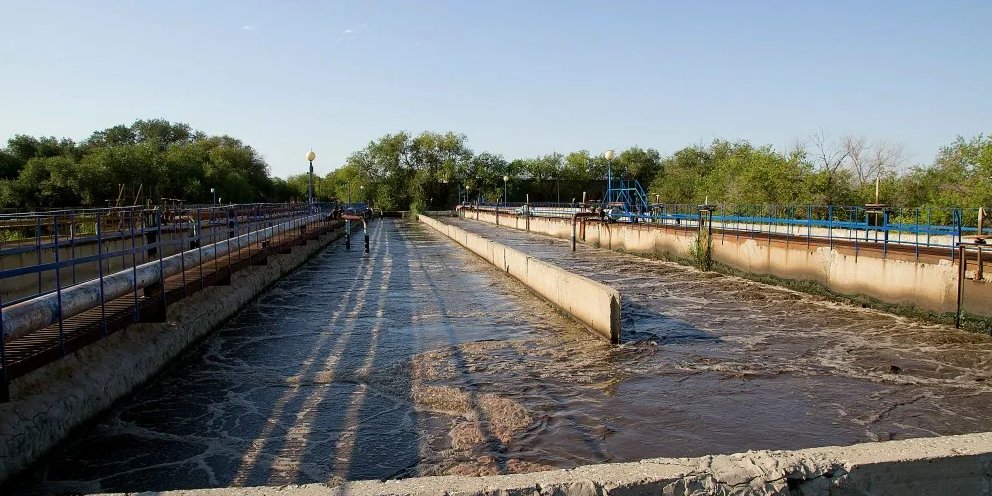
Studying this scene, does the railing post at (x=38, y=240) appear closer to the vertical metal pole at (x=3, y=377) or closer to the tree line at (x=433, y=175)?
the vertical metal pole at (x=3, y=377)

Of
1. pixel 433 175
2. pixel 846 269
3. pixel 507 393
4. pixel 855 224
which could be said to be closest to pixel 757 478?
pixel 507 393

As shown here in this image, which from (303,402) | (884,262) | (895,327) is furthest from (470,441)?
(884,262)

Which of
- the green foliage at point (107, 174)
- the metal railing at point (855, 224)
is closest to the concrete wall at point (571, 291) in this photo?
the metal railing at point (855, 224)

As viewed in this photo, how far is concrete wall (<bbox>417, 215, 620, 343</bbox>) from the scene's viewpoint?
430 inches

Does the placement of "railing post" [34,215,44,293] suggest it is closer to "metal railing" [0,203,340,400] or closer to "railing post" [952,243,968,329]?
"metal railing" [0,203,340,400]

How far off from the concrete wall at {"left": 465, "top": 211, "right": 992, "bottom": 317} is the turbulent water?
2.40ft

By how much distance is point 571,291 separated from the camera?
13086 millimetres

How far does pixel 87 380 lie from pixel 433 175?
103559mm

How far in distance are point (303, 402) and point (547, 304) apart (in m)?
7.69

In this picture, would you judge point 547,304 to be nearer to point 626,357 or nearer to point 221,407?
point 626,357

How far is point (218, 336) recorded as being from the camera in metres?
11.5

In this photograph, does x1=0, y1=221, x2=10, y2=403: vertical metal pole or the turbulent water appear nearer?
x1=0, y1=221, x2=10, y2=403: vertical metal pole

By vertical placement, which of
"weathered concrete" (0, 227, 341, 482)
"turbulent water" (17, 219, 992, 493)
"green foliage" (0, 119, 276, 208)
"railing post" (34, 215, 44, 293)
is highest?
"green foliage" (0, 119, 276, 208)

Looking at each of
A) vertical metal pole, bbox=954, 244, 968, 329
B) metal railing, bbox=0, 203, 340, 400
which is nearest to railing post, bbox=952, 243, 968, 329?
vertical metal pole, bbox=954, 244, 968, 329
